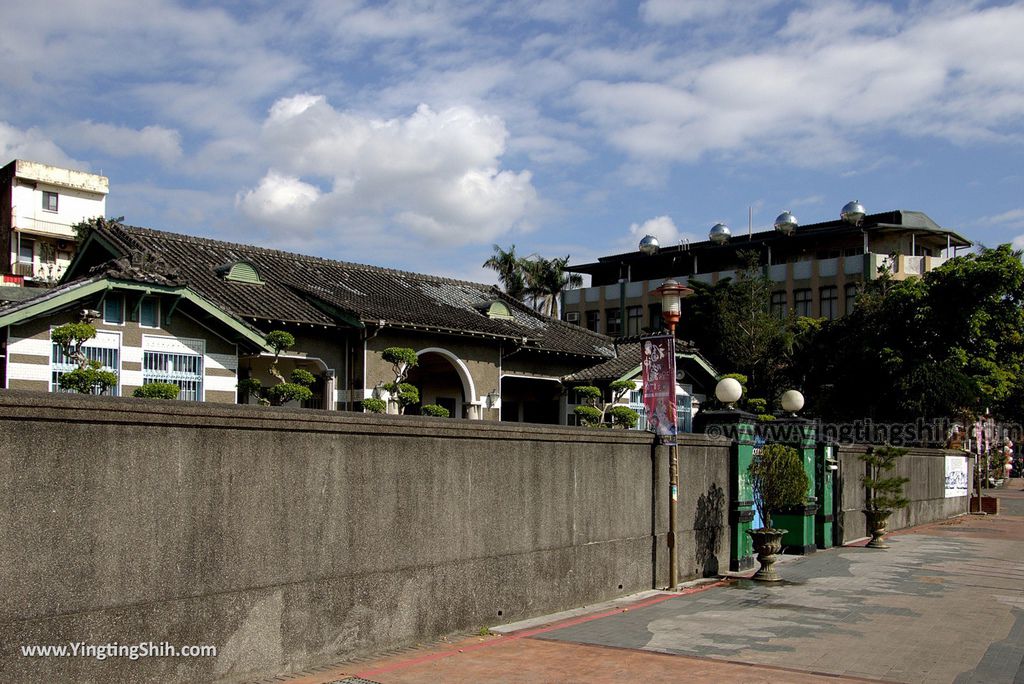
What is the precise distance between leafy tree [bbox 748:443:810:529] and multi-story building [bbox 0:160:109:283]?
47.3 m

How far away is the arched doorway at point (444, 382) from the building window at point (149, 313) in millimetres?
9014

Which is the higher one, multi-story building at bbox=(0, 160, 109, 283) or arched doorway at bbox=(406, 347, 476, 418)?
multi-story building at bbox=(0, 160, 109, 283)

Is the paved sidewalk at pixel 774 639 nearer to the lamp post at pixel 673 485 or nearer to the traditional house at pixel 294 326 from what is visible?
the lamp post at pixel 673 485

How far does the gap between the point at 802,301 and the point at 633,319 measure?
474 inches

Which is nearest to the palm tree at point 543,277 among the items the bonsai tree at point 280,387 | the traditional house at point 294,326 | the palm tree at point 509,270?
the palm tree at point 509,270

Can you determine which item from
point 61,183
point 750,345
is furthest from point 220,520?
point 61,183

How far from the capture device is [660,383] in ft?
47.7

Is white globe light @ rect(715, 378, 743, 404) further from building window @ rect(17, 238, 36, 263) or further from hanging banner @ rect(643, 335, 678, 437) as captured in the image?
building window @ rect(17, 238, 36, 263)

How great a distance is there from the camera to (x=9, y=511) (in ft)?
21.9

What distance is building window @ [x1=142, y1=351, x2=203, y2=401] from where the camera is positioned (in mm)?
19703

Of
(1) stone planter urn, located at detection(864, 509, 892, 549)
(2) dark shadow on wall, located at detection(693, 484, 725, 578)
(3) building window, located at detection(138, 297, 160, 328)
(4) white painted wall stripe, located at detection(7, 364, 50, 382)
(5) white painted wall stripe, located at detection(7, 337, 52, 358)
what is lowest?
(1) stone planter urn, located at detection(864, 509, 892, 549)

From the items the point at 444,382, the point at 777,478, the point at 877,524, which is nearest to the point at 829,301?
the point at 444,382

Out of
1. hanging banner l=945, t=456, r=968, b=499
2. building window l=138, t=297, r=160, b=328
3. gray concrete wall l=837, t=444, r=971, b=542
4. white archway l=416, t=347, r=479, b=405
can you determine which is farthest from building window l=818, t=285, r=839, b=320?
building window l=138, t=297, r=160, b=328

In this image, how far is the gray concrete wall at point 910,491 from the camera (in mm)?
21500
